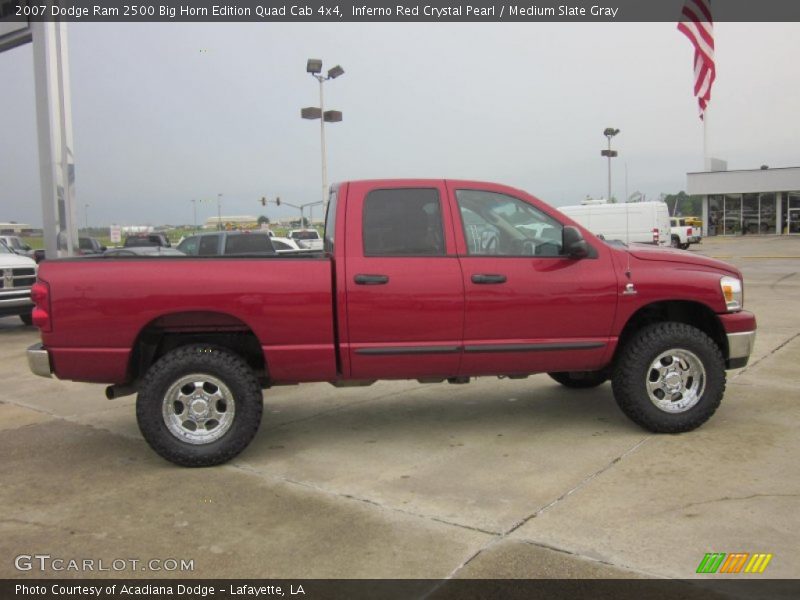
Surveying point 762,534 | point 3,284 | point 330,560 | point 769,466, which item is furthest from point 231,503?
point 3,284

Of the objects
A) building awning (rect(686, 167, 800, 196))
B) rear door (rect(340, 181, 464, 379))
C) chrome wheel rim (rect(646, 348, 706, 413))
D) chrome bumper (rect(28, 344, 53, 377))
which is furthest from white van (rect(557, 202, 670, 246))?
chrome bumper (rect(28, 344, 53, 377))

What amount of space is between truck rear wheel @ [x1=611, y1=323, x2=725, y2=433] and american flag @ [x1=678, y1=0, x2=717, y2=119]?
32.5m

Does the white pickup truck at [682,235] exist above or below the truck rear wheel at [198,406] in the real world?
above

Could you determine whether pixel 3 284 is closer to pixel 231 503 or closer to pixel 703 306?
pixel 231 503

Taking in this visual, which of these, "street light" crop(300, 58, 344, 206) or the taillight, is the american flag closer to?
"street light" crop(300, 58, 344, 206)

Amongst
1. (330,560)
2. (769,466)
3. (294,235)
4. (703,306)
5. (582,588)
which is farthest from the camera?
(294,235)

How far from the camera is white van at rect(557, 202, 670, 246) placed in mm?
26719

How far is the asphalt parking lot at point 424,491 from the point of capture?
3299 millimetres

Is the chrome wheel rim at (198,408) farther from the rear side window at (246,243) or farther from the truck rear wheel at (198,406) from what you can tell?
the rear side window at (246,243)

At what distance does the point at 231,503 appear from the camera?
13.2ft

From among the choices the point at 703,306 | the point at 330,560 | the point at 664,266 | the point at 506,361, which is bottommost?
the point at 330,560

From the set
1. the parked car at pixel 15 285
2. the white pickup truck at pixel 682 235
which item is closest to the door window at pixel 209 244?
the parked car at pixel 15 285

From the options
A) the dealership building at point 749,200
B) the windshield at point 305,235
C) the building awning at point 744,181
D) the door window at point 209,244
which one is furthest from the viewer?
the dealership building at point 749,200

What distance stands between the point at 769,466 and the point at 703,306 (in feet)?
4.27
